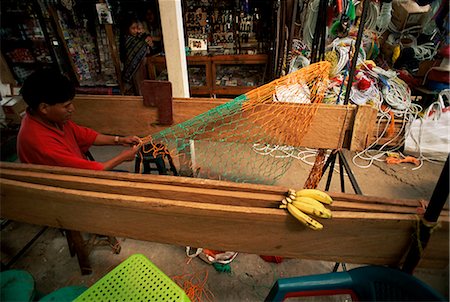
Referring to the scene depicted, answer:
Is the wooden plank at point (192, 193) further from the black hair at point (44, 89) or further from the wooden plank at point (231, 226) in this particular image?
the black hair at point (44, 89)

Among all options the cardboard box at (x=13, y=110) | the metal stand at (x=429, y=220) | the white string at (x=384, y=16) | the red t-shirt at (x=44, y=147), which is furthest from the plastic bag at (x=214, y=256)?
the white string at (x=384, y=16)

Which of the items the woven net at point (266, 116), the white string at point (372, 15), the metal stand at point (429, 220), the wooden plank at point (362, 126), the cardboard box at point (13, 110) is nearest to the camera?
the metal stand at point (429, 220)

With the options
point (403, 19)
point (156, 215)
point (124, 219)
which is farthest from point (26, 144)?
point (403, 19)

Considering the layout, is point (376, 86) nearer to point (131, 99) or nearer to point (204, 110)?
point (204, 110)

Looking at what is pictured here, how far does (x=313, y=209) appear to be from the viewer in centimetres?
86

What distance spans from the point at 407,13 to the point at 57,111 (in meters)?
4.83

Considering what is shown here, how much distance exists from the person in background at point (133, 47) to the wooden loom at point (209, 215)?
352cm

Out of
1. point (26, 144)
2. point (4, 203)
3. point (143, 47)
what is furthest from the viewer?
point (143, 47)

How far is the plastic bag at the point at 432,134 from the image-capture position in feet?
10.2

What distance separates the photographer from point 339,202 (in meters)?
0.95

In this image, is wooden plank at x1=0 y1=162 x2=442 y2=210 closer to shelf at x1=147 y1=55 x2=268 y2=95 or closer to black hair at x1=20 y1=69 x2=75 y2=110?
black hair at x1=20 y1=69 x2=75 y2=110

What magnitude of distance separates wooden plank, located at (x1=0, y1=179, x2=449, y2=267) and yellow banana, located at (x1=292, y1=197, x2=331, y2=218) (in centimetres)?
5

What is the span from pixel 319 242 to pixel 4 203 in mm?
1572

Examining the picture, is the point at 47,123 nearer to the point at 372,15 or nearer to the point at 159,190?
the point at 159,190
